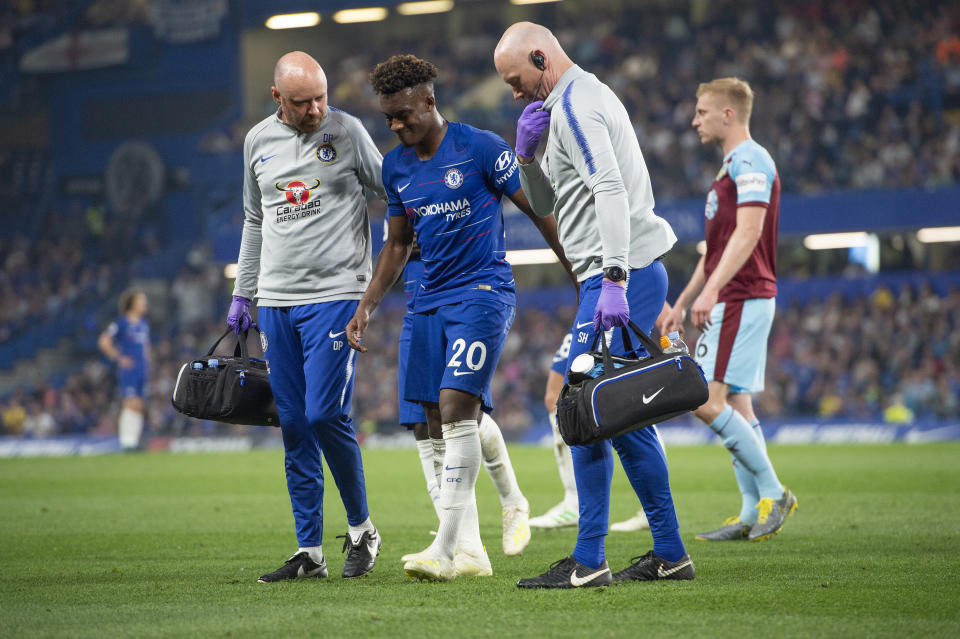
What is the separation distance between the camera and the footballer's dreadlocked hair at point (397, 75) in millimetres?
5090

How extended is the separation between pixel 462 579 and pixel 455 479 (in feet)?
1.67

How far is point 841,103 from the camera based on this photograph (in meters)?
24.6

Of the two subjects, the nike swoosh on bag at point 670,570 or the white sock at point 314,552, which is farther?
the white sock at point 314,552

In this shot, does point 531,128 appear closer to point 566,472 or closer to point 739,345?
point 739,345

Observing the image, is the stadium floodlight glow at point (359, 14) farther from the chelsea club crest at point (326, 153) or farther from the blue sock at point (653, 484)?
the blue sock at point (653, 484)

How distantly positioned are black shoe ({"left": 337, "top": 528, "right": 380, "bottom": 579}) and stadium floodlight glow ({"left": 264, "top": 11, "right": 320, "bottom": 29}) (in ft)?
88.3

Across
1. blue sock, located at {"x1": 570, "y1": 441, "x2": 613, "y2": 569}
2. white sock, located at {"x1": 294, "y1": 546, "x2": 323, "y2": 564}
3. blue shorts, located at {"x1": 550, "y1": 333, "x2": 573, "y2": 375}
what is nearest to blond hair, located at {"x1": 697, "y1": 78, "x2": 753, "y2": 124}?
blue shorts, located at {"x1": 550, "y1": 333, "x2": 573, "y2": 375}

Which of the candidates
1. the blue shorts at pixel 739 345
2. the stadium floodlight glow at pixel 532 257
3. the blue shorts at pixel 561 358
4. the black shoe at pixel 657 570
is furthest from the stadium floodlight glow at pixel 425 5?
the black shoe at pixel 657 570

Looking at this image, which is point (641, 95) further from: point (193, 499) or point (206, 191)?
point (193, 499)

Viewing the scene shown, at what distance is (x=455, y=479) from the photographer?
512 cm

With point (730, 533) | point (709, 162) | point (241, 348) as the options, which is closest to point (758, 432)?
point (730, 533)

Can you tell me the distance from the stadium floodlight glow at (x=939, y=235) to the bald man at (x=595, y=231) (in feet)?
64.8

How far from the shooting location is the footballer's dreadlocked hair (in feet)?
16.7

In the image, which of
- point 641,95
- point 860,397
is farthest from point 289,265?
point 641,95
